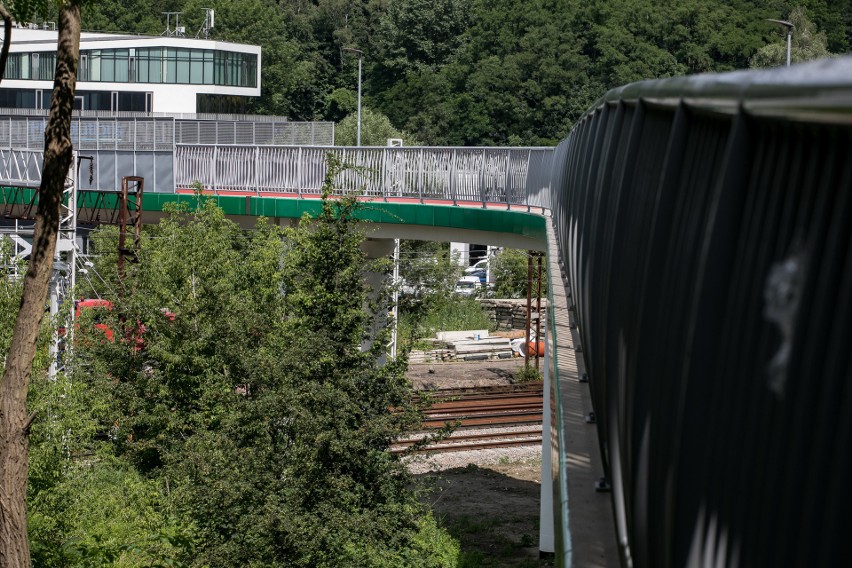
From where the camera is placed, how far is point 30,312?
11.1 metres

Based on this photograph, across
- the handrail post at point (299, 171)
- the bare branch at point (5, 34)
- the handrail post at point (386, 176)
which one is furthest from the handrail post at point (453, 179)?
the bare branch at point (5, 34)

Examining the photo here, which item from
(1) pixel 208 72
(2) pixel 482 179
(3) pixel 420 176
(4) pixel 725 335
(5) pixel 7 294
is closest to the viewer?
(4) pixel 725 335

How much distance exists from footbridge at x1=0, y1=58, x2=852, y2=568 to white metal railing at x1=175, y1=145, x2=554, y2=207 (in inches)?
593

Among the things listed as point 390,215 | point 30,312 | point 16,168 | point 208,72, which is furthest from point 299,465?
point 208,72

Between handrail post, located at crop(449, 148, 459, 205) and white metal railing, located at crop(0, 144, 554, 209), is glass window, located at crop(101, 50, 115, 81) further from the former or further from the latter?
handrail post, located at crop(449, 148, 459, 205)

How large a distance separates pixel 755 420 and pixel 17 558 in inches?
409

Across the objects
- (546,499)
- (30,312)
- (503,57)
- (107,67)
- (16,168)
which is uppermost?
(503,57)

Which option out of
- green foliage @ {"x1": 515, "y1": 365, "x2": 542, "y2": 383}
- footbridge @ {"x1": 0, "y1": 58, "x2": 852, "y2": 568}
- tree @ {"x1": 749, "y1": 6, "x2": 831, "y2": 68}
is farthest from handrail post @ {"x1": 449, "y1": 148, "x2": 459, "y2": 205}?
tree @ {"x1": 749, "y1": 6, "x2": 831, "y2": 68}

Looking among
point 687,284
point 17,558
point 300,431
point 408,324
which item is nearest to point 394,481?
point 300,431

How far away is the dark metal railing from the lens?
1388mm

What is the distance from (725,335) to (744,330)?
111 mm

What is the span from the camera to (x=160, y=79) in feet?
246

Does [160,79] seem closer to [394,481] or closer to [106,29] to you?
[106,29]

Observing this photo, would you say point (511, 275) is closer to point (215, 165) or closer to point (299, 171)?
point (215, 165)
